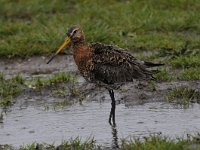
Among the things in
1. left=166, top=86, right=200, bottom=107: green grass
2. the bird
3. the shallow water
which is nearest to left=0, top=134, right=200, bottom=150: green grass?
the shallow water

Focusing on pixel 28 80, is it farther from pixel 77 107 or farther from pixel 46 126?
pixel 46 126

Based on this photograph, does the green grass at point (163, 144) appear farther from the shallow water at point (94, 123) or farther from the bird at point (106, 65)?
the bird at point (106, 65)

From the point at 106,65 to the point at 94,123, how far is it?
77 centimetres

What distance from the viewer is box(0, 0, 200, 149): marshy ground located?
27.5 ft

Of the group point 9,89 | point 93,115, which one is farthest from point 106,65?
point 9,89

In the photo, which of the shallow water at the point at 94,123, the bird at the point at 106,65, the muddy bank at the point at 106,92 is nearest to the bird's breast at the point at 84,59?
the bird at the point at 106,65

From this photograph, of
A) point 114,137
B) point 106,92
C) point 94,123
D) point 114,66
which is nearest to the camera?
point 114,137

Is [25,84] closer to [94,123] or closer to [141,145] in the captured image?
[94,123]

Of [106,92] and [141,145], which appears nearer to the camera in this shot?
[141,145]

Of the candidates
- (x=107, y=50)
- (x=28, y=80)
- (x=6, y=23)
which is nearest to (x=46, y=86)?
(x=28, y=80)

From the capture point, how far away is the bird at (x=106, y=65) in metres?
9.07

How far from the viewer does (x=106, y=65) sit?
9.16 metres

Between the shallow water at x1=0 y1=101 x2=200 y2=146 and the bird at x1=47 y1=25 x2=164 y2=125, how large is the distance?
30 cm

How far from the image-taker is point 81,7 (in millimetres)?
14086
